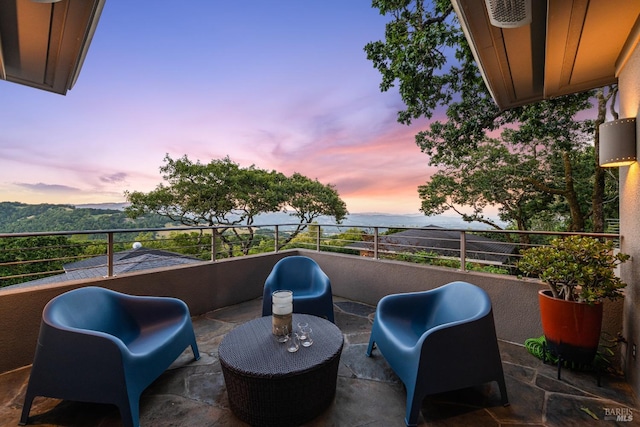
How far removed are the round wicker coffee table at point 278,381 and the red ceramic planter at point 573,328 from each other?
1.83m

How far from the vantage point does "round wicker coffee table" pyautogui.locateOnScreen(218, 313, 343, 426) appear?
5.45ft

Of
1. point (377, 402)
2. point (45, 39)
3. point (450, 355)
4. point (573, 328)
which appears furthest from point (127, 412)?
point (573, 328)

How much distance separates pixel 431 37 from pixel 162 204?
9.98 meters

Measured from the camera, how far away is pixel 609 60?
7.57 ft

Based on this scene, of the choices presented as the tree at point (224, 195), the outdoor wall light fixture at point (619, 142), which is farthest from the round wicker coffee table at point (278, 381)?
the tree at point (224, 195)

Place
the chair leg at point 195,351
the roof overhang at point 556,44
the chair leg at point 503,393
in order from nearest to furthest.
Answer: the roof overhang at point 556,44, the chair leg at point 503,393, the chair leg at point 195,351

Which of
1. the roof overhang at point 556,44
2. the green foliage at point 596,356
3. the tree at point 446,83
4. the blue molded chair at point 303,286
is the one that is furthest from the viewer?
the tree at point 446,83

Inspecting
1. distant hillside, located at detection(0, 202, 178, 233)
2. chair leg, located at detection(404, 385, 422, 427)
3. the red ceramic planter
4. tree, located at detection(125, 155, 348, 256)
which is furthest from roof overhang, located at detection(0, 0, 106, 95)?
tree, located at detection(125, 155, 348, 256)

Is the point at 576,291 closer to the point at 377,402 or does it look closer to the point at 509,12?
the point at 377,402

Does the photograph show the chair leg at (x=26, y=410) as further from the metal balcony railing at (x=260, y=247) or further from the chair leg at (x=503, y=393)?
the chair leg at (x=503, y=393)

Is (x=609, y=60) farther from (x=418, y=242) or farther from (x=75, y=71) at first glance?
(x=418, y=242)

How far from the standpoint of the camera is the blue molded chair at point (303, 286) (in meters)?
3.04

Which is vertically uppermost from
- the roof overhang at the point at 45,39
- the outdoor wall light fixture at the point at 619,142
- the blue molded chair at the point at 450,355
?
the roof overhang at the point at 45,39

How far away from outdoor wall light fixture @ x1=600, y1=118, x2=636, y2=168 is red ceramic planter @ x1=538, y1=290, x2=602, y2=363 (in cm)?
112
